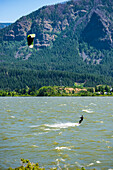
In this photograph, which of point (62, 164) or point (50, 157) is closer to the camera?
point (62, 164)

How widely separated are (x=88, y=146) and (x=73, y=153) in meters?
3.91

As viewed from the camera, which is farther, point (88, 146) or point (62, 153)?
point (88, 146)

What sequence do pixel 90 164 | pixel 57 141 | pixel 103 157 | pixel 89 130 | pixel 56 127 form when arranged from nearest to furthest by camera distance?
pixel 90 164 < pixel 103 157 < pixel 57 141 < pixel 89 130 < pixel 56 127

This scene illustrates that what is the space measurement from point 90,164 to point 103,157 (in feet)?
9.36

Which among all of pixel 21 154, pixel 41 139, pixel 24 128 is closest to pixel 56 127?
pixel 24 128

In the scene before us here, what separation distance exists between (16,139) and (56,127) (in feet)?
41.9

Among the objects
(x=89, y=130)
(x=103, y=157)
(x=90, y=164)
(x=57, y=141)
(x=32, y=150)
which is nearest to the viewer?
(x=90, y=164)

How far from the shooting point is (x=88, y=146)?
3669 cm

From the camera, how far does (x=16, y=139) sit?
4094cm

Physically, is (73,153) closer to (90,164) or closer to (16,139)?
(90,164)

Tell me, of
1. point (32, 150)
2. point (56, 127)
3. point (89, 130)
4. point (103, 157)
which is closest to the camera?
point (103, 157)

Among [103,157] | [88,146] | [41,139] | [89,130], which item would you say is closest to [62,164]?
[103,157]

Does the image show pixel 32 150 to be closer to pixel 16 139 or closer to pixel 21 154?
pixel 21 154

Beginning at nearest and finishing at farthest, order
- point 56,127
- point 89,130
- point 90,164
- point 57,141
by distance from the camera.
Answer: point 90,164, point 57,141, point 89,130, point 56,127
